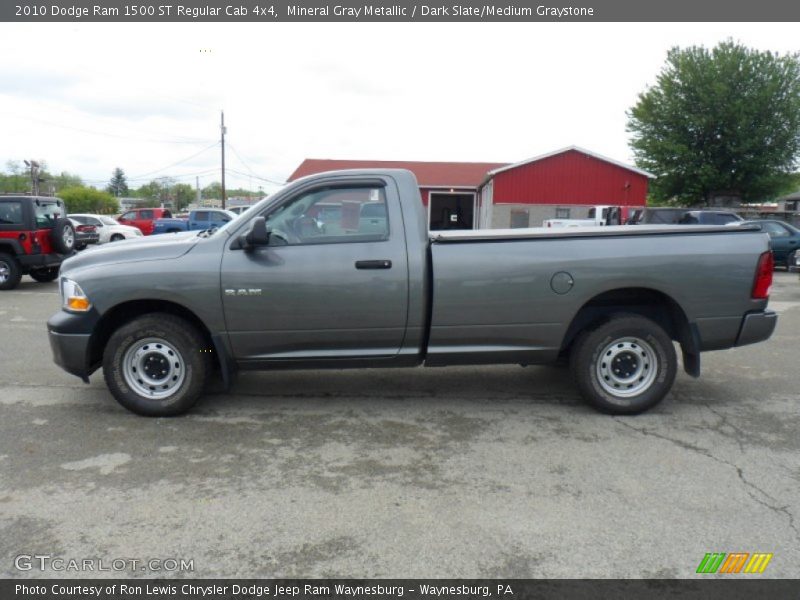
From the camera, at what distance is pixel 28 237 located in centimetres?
1240


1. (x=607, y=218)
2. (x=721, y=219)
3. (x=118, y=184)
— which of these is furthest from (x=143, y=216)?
(x=118, y=184)

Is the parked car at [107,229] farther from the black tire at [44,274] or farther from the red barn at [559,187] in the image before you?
the red barn at [559,187]

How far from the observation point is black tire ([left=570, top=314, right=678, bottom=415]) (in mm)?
4832

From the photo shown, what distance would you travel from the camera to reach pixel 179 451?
4.22 meters

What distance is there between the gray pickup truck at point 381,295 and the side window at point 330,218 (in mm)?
11

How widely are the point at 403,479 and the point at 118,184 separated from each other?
142851 mm

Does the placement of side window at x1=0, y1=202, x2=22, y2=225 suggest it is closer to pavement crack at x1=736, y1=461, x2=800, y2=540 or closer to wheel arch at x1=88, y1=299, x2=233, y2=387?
wheel arch at x1=88, y1=299, x2=233, y2=387

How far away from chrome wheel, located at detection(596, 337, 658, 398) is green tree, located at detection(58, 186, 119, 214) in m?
83.0

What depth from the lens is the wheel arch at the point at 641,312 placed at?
16.1 ft

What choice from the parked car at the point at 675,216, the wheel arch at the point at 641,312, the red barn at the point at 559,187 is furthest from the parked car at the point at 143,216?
the wheel arch at the point at 641,312
